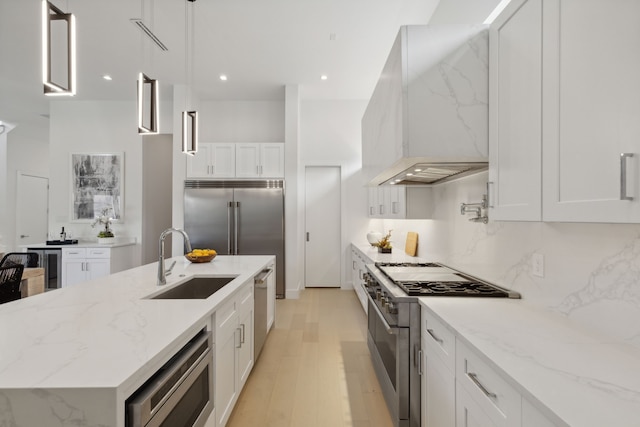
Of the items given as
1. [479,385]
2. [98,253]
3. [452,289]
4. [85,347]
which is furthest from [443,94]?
[98,253]

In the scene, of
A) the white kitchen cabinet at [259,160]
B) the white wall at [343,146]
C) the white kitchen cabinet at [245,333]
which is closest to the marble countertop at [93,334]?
the white kitchen cabinet at [245,333]

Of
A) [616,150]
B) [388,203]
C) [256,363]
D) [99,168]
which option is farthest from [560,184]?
[99,168]

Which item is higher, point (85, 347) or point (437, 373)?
point (85, 347)

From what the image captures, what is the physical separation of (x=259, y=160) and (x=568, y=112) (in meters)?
4.52

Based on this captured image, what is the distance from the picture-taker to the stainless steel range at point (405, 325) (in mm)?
1801

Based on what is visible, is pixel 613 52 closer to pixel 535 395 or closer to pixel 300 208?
pixel 535 395

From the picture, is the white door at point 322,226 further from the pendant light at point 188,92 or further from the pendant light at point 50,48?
the pendant light at point 50,48

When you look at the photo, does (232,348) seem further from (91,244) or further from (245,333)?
(91,244)

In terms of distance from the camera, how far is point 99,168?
223 inches

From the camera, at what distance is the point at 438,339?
5.10ft

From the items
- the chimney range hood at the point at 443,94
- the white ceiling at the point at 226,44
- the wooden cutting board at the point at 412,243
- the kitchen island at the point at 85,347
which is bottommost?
the kitchen island at the point at 85,347

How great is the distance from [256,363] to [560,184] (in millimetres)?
2671

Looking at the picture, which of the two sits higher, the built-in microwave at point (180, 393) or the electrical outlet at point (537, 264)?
the electrical outlet at point (537, 264)

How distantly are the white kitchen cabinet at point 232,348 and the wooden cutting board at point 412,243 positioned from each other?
213cm
